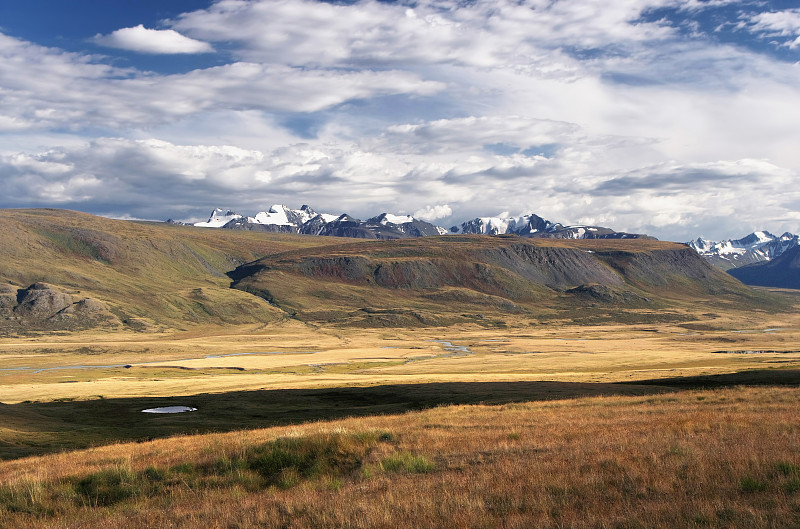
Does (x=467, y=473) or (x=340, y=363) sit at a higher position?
(x=467, y=473)

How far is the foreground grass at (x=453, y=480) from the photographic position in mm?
10781

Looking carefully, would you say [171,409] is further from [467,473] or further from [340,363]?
[340,363]

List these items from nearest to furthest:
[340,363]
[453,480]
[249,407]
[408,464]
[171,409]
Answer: [453,480] → [408,464] → [249,407] → [171,409] → [340,363]

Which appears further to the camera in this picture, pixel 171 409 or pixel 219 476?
pixel 171 409

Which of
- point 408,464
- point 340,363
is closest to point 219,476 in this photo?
point 408,464

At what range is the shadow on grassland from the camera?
39375mm

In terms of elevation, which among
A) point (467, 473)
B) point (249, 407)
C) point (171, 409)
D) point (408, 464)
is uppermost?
point (467, 473)

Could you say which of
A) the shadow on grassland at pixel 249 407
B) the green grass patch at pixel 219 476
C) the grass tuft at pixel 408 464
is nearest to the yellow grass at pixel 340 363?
the shadow on grassland at pixel 249 407

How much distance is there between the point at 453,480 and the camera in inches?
549

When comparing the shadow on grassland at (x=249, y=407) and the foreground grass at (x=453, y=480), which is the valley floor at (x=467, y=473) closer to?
the foreground grass at (x=453, y=480)

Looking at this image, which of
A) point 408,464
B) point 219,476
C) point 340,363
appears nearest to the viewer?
point 408,464

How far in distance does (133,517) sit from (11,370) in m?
146

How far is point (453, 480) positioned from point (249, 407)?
4676 cm

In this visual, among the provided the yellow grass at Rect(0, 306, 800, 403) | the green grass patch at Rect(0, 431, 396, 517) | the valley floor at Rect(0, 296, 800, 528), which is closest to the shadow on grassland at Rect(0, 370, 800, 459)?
the valley floor at Rect(0, 296, 800, 528)
